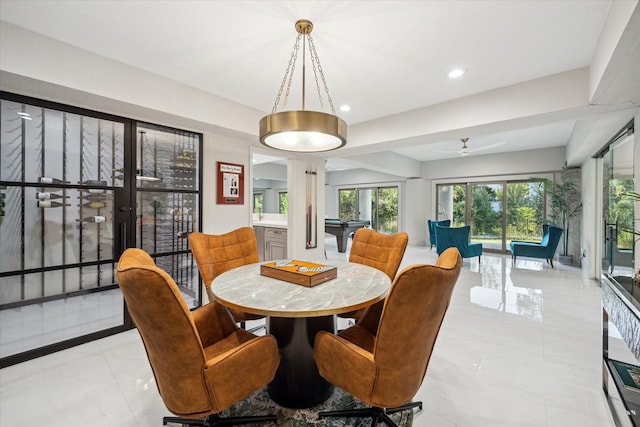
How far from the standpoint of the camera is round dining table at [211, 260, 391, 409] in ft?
4.80

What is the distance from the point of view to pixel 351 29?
1.96m

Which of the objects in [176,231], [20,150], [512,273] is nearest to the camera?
[20,150]

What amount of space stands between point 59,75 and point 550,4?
3.46 meters

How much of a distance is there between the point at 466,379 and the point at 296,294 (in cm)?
149

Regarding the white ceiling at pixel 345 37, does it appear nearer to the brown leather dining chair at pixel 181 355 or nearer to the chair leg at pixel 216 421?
the brown leather dining chair at pixel 181 355

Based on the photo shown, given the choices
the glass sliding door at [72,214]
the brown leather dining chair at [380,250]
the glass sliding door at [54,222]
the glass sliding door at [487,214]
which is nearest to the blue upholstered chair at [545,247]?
the glass sliding door at [487,214]

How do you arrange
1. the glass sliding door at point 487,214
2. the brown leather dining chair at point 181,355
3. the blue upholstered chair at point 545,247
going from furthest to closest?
the glass sliding door at point 487,214 < the blue upholstered chair at point 545,247 < the brown leather dining chair at point 181,355

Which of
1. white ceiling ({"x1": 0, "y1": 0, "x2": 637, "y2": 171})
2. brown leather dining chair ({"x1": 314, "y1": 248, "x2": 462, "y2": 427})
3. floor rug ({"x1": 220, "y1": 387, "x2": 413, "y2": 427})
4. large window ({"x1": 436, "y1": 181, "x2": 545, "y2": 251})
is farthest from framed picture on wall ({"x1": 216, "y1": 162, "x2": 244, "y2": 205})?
large window ({"x1": 436, "y1": 181, "x2": 545, "y2": 251})

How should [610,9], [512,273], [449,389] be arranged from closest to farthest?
[610,9]
[449,389]
[512,273]

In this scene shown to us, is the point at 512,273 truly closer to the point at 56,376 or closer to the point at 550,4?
the point at 550,4

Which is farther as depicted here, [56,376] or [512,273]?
[512,273]

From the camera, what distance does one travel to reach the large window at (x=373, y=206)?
9414 millimetres

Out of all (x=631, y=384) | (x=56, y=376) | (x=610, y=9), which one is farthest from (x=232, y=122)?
(x=631, y=384)

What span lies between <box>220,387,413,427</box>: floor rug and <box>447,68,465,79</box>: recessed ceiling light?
2.74 m
